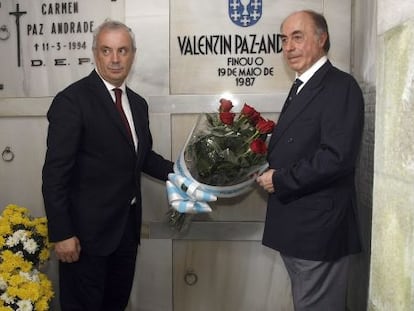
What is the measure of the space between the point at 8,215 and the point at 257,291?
4.89 ft

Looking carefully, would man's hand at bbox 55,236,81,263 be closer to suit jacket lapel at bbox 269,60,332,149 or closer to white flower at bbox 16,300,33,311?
white flower at bbox 16,300,33,311

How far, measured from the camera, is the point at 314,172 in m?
1.71

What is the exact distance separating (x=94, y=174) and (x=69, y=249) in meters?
0.35

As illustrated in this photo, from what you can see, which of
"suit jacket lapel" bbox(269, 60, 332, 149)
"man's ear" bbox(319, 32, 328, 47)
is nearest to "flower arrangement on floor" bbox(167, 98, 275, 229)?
"suit jacket lapel" bbox(269, 60, 332, 149)

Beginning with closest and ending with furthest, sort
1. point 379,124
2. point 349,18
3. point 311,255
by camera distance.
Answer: point 379,124 → point 311,255 → point 349,18

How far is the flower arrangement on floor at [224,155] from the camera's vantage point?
1.94 metres

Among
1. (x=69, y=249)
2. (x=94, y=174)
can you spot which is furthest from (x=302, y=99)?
(x=69, y=249)

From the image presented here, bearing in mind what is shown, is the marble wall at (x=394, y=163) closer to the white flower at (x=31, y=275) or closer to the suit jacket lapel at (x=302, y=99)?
the suit jacket lapel at (x=302, y=99)

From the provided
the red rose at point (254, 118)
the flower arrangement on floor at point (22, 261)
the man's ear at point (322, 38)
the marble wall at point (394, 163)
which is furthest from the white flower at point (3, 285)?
the man's ear at point (322, 38)

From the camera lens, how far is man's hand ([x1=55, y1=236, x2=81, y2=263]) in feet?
6.41

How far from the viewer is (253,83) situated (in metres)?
2.65

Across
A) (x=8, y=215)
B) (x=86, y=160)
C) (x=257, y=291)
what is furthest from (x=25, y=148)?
(x=257, y=291)

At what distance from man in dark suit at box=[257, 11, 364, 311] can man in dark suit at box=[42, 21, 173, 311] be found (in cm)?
67

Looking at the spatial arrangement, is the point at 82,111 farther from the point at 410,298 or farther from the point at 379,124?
the point at 410,298
